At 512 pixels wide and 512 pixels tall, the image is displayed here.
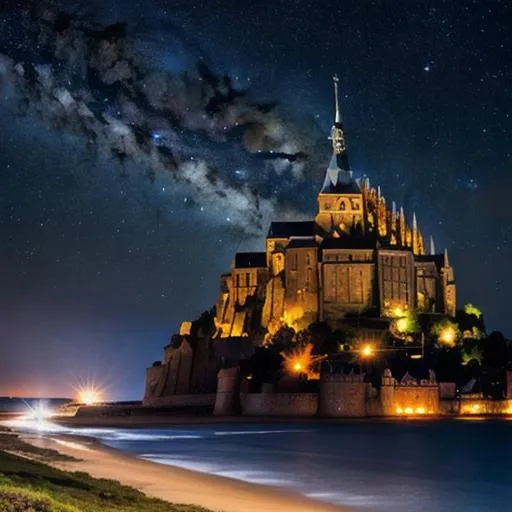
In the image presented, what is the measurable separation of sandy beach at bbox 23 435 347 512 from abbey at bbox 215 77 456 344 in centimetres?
5706

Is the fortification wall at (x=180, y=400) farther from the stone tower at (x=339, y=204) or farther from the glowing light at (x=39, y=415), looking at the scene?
the stone tower at (x=339, y=204)

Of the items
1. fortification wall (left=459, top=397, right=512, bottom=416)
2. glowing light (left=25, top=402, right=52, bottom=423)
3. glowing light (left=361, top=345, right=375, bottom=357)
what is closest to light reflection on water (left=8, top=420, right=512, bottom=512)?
fortification wall (left=459, top=397, right=512, bottom=416)

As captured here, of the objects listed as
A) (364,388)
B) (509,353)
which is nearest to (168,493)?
(364,388)

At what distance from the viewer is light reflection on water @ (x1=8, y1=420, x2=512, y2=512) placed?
2548 cm

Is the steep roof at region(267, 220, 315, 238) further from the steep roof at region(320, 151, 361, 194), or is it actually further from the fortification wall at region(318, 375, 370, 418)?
the fortification wall at region(318, 375, 370, 418)

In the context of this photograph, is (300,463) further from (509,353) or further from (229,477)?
(509,353)

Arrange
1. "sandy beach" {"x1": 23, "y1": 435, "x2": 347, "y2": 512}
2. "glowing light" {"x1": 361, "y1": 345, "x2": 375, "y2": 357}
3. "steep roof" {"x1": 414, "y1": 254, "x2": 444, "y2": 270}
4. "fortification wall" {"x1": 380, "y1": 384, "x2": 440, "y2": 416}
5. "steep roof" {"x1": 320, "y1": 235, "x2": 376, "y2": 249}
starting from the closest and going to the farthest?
"sandy beach" {"x1": 23, "y1": 435, "x2": 347, "y2": 512} < "fortification wall" {"x1": 380, "y1": 384, "x2": 440, "y2": 416} < "glowing light" {"x1": 361, "y1": 345, "x2": 375, "y2": 357} < "steep roof" {"x1": 320, "y1": 235, "x2": 376, "y2": 249} < "steep roof" {"x1": 414, "y1": 254, "x2": 444, "y2": 270}

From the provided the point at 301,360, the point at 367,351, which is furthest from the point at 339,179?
the point at 301,360

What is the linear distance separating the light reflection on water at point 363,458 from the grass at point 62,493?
6.44 meters

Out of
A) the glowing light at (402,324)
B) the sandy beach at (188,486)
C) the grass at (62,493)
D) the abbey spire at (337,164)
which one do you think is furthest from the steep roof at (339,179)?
the grass at (62,493)

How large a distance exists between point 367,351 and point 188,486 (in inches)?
2134

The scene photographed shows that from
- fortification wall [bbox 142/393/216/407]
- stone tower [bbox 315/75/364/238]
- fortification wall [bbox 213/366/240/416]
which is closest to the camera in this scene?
fortification wall [bbox 213/366/240/416]

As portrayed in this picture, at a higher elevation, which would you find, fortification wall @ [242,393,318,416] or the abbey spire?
the abbey spire

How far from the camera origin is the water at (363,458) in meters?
25.5
